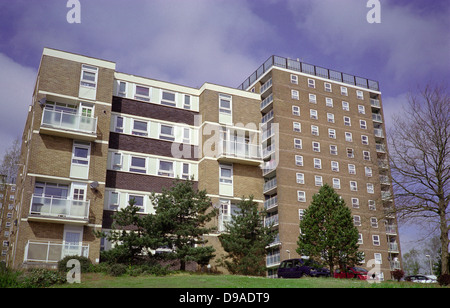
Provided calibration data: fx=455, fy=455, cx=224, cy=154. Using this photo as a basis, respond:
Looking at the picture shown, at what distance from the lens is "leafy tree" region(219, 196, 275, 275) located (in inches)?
1143

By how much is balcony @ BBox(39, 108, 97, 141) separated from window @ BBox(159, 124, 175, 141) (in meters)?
5.64

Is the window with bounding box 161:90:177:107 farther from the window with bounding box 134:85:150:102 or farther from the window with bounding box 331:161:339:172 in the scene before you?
the window with bounding box 331:161:339:172

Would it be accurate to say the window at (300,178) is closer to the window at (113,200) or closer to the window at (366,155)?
the window at (366,155)

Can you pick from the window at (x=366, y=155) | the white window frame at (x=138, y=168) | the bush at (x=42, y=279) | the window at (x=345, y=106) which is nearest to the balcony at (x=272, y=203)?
the window at (x=366, y=155)

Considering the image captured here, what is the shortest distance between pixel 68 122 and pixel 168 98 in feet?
28.6

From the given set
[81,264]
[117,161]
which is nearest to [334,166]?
[117,161]

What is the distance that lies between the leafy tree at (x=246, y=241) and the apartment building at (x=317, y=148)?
14.7 metres

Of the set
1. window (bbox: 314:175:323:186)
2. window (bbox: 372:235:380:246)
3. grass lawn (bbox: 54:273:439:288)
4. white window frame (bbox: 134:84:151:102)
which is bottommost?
grass lawn (bbox: 54:273:439:288)

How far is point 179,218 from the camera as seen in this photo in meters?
26.6

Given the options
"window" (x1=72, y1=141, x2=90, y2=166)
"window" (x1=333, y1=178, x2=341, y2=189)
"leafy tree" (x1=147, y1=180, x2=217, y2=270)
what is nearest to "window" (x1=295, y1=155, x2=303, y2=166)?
"window" (x1=333, y1=178, x2=341, y2=189)
